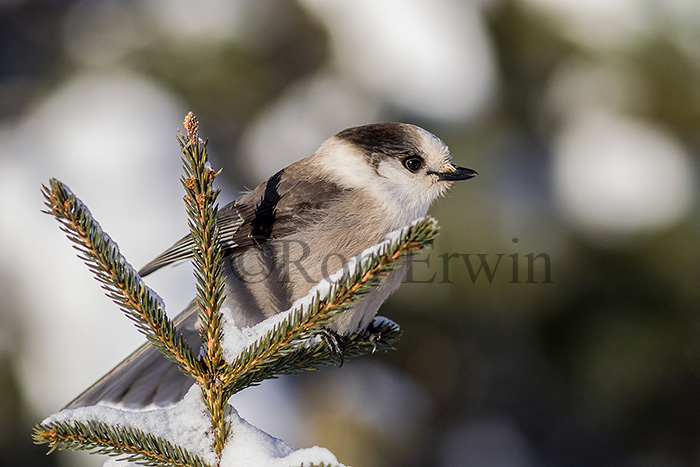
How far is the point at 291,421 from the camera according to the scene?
173 inches

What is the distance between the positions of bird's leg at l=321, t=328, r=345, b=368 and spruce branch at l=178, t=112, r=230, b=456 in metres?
0.59

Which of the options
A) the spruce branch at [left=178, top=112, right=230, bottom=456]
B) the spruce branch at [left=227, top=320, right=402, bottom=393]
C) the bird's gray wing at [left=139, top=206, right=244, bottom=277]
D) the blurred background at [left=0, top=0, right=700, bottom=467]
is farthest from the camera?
the blurred background at [left=0, top=0, right=700, bottom=467]

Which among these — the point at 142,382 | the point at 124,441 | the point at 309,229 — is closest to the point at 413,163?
the point at 309,229

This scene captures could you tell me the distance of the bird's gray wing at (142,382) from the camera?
2.38 m

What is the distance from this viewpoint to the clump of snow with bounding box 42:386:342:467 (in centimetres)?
131

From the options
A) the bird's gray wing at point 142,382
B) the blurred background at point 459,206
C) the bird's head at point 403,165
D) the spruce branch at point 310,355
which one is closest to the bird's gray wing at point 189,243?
the bird's gray wing at point 142,382

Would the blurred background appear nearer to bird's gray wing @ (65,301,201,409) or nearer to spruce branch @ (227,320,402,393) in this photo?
bird's gray wing @ (65,301,201,409)

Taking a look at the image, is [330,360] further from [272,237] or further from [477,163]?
[477,163]

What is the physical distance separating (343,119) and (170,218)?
1.64 meters

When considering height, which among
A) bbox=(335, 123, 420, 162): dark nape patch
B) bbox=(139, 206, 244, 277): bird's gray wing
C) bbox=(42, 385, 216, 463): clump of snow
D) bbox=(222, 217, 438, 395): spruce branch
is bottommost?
bbox=(42, 385, 216, 463): clump of snow

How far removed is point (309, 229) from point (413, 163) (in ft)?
2.05

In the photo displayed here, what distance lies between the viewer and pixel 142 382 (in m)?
2.47

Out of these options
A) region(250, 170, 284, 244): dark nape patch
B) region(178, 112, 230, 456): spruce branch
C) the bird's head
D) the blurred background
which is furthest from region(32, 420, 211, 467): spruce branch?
the blurred background

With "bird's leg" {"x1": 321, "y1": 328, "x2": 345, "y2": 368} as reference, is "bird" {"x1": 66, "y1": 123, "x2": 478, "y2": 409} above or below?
above
